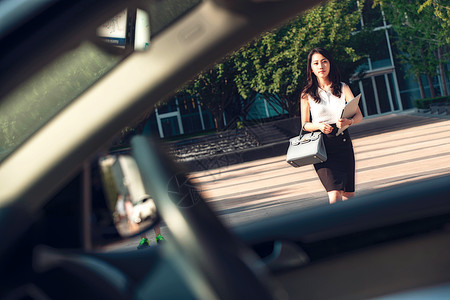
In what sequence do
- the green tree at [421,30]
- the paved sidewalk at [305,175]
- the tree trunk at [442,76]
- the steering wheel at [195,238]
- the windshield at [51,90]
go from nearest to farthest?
the steering wheel at [195,238] < the windshield at [51,90] < the paved sidewalk at [305,175] < the green tree at [421,30] < the tree trunk at [442,76]

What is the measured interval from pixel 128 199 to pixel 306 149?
93.0 inches

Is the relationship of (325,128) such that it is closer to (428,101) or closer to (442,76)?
(428,101)

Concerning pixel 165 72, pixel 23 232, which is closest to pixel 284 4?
pixel 165 72

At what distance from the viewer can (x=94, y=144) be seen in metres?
0.89

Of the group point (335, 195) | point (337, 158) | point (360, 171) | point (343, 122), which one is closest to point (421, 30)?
point (360, 171)

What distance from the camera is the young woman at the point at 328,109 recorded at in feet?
10.6

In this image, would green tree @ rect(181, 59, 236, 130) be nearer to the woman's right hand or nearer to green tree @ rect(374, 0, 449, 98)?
the woman's right hand

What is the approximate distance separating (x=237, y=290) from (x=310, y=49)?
8.38 feet

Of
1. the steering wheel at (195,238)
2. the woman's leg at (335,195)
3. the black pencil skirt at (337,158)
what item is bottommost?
the woman's leg at (335,195)

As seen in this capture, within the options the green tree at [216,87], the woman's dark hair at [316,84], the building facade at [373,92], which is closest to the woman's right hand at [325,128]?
the woman's dark hair at [316,84]

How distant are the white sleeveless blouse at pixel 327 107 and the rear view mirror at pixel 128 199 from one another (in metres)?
2.50

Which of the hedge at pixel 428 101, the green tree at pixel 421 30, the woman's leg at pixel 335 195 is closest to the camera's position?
the woman's leg at pixel 335 195

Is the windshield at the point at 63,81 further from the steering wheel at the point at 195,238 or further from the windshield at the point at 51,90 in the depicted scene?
the steering wheel at the point at 195,238

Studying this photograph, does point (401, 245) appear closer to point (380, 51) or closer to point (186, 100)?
point (186, 100)
